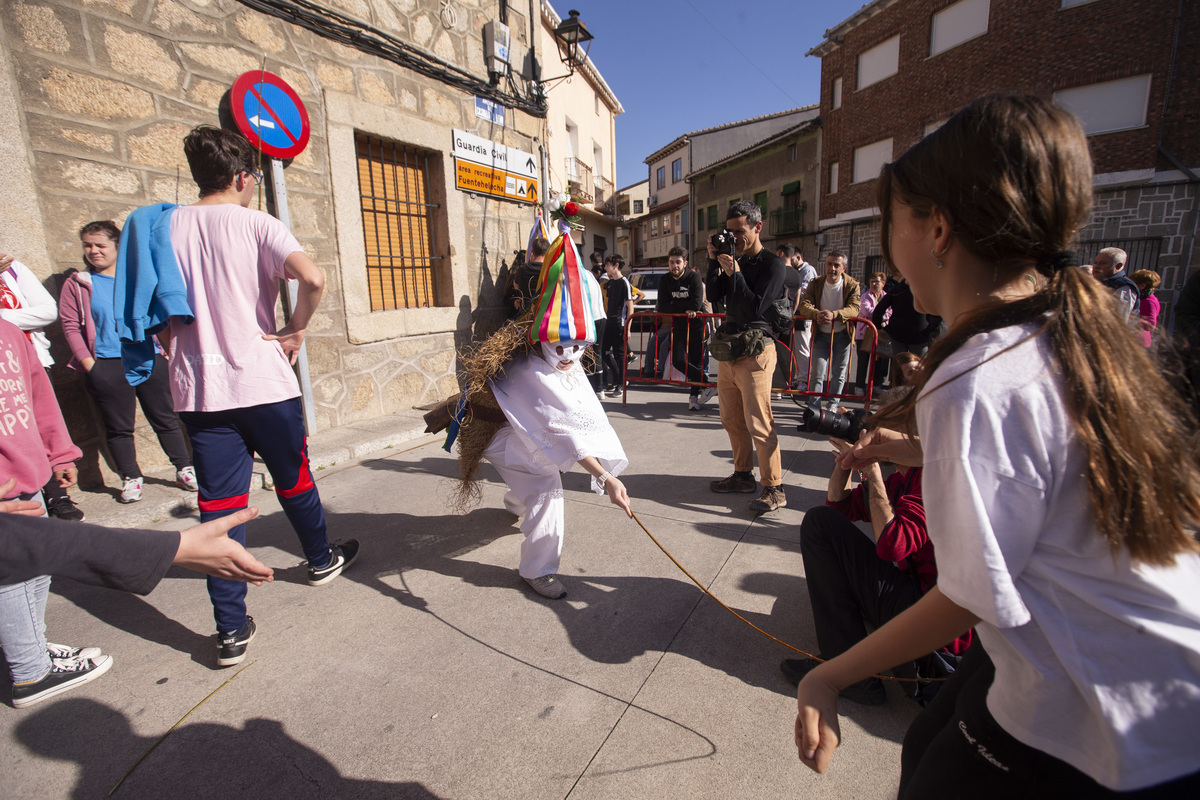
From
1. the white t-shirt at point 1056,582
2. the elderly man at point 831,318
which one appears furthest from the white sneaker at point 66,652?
the elderly man at point 831,318

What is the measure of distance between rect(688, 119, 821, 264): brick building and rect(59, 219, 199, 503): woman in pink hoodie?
1931 cm

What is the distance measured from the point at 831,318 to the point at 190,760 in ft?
20.2

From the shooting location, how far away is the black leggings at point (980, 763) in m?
0.81

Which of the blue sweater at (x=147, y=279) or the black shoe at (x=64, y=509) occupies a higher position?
the blue sweater at (x=147, y=279)

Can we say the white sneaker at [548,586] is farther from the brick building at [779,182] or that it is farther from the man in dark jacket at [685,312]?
the brick building at [779,182]

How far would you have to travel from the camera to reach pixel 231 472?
Result: 227cm

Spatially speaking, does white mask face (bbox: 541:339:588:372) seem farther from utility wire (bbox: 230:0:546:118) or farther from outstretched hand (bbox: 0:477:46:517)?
utility wire (bbox: 230:0:546:118)

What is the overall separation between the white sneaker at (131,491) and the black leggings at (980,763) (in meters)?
4.38

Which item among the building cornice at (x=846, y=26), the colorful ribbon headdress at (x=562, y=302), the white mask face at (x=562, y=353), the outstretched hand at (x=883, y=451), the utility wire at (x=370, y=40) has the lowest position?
the outstretched hand at (x=883, y=451)

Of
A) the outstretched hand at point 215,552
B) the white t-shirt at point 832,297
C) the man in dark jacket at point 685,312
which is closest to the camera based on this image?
the outstretched hand at point 215,552

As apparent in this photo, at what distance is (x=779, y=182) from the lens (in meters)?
24.9

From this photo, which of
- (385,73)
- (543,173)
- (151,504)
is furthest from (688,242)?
(151,504)

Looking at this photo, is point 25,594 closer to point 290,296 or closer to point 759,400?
point 290,296

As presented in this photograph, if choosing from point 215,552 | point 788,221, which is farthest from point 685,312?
point 788,221
